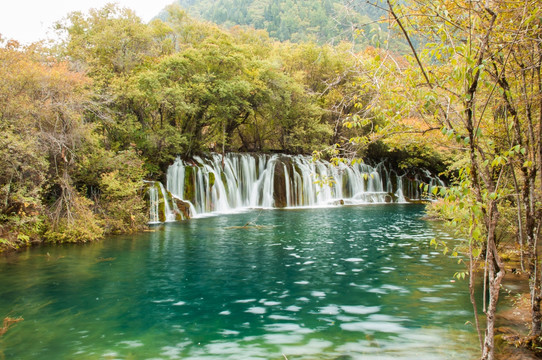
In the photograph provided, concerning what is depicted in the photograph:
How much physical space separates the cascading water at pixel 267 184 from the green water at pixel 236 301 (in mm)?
12092

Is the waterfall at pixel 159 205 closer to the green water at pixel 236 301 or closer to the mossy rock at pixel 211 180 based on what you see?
the mossy rock at pixel 211 180

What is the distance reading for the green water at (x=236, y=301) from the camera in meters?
6.28

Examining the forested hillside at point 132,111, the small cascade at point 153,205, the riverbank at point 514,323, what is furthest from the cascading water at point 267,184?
the riverbank at point 514,323

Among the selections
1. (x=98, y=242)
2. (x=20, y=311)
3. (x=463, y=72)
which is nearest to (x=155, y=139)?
(x=98, y=242)

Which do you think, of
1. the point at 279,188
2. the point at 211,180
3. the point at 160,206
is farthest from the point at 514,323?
the point at 279,188

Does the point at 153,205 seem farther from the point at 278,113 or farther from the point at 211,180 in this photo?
the point at 278,113

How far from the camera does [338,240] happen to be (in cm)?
1596

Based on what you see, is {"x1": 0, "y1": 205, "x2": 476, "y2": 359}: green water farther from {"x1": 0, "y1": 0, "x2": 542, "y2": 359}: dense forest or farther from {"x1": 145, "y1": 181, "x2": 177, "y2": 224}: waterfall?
{"x1": 145, "y1": 181, "x2": 177, "y2": 224}: waterfall

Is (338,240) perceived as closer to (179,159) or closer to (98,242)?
(98,242)

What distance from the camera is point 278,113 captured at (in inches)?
1457

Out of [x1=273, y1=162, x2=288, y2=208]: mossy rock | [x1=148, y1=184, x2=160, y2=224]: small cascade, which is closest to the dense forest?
[x1=148, y1=184, x2=160, y2=224]: small cascade

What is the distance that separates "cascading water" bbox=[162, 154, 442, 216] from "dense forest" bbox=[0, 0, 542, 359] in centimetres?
204

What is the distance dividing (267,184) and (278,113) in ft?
26.5

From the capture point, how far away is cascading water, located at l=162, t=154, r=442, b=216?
27.4 meters
